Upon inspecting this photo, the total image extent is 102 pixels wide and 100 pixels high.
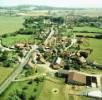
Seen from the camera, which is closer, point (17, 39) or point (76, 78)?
point (76, 78)

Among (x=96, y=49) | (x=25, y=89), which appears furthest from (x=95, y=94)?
(x=96, y=49)

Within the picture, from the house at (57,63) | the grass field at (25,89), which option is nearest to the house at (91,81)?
the grass field at (25,89)

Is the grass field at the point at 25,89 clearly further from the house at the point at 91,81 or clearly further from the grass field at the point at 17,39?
the grass field at the point at 17,39

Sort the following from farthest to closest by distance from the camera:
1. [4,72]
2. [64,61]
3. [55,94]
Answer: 1. [64,61]
2. [4,72]
3. [55,94]

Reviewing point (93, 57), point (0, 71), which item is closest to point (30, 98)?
point (0, 71)

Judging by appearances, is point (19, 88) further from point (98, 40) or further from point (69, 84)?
point (98, 40)

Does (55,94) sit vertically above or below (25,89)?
below

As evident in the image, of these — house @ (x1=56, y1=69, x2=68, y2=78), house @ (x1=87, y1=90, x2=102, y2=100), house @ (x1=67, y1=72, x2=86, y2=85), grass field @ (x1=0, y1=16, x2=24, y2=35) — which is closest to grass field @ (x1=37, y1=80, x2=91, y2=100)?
house @ (x1=87, y1=90, x2=102, y2=100)

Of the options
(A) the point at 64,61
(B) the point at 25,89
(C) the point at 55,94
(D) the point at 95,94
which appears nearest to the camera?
(D) the point at 95,94

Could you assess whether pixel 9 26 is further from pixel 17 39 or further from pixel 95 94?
pixel 95 94
